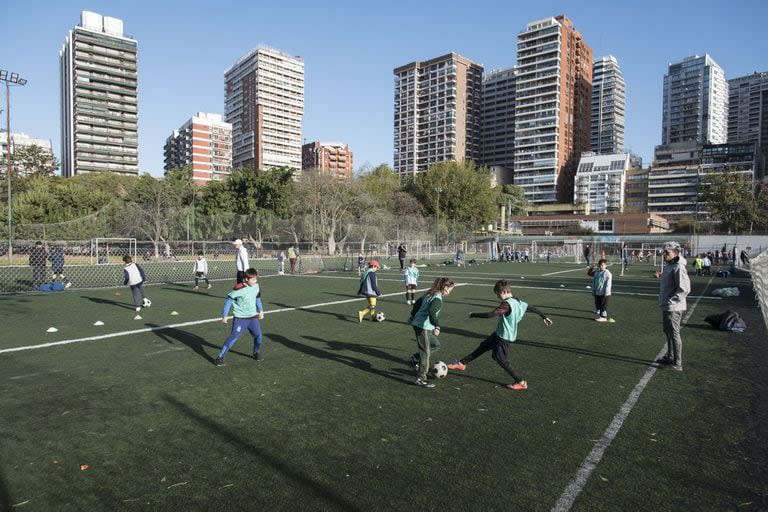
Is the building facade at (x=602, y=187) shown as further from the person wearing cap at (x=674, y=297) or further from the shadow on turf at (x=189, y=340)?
the shadow on turf at (x=189, y=340)

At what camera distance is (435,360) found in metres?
8.36

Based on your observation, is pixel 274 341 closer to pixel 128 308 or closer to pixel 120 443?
pixel 120 443

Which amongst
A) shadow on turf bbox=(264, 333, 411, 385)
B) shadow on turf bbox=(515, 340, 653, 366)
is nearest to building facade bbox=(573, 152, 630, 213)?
shadow on turf bbox=(515, 340, 653, 366)

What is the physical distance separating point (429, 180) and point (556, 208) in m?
64.9

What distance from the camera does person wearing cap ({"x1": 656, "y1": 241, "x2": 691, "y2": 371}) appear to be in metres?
7.62

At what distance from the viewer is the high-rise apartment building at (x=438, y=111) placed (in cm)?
16750

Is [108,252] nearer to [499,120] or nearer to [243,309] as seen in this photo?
[243,309]

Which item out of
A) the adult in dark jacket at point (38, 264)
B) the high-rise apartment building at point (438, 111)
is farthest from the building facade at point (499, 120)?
the adult in dark jacket at point (38, 264)

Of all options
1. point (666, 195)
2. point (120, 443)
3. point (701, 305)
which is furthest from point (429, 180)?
point (666, 195)

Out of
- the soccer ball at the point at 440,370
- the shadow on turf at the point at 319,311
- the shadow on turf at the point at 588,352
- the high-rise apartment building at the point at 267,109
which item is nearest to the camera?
A: the soccer ball at the point at 440,370

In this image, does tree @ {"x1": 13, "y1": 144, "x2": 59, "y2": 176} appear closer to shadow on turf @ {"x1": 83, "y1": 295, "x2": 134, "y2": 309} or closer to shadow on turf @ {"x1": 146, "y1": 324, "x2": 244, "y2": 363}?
shadow on turf @ {"x1": 83, "y1": 295, "x2": 134, "y2": 309}

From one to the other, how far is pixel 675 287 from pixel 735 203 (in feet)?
272

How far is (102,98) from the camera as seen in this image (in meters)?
122

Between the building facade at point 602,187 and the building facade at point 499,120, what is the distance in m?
32.5
